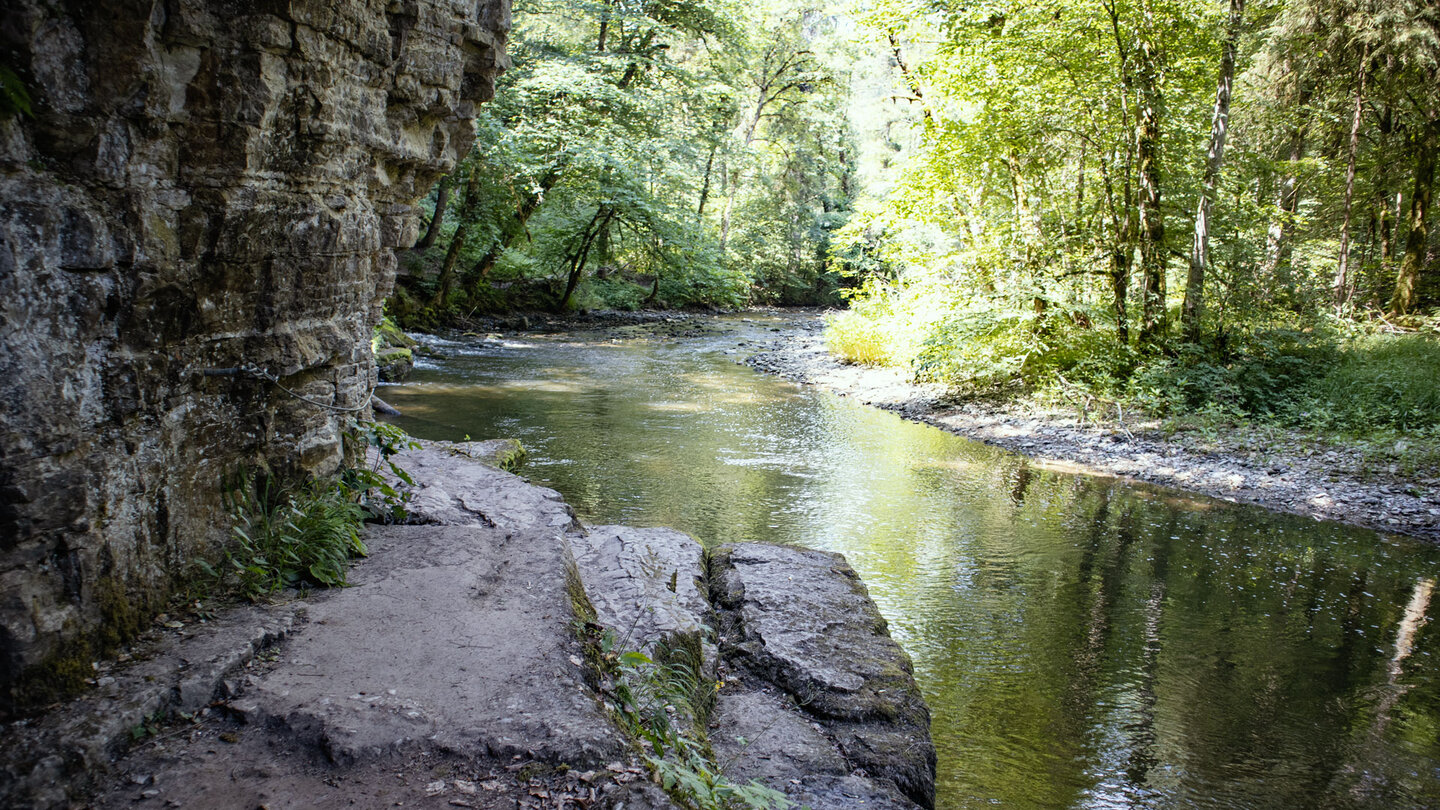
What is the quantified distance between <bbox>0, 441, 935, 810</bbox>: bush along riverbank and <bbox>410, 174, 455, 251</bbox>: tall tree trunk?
637 inches

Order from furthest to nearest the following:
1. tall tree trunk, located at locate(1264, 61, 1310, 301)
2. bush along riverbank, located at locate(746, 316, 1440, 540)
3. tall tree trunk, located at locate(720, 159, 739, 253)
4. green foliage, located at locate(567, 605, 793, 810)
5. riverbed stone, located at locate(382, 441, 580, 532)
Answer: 1. tall tree trunk, located at locate(720, 159, 739, 253)
2. tall tree trunk, located at locate(1264, 61, 1310, 301)
3. bush along riverbank, located at locate(746, 316, 1440, 540)
4. riverbed stone, located at locate(382, 441, 580, 532)
5. green foliage, located at locate(567, 605, 793, 810)

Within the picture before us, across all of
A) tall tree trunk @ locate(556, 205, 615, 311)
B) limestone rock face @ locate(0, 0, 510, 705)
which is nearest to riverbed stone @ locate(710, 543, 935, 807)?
limestone rock face @ locate(0, 0, 510, 705)

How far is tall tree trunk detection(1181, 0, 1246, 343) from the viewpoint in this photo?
11102 mm

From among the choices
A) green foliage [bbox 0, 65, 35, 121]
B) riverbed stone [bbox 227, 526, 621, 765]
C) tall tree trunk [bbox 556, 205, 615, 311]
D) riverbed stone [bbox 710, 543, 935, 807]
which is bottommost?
riverbed stone [bbox 710, 543, 935, 807]

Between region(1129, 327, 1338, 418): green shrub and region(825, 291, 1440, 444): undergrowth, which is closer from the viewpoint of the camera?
region(825, 291, 1440, 444): undergrowth

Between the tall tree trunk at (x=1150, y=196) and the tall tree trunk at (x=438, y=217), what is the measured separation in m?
14.9

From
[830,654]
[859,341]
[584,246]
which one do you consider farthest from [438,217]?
[830,654]

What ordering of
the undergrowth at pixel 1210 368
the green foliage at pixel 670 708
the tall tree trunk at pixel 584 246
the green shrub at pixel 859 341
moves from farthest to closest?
the tall tree trunk at pixel 584 246 → the green shrub at pixel 859 341 → the undergrowth at pixel 1210 368 → the green foliage at pixel 670 708

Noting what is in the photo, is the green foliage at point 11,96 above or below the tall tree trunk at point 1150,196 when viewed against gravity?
below

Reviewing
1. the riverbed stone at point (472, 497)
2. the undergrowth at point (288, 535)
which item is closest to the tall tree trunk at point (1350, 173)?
the riverbed stone at point (472, 497)

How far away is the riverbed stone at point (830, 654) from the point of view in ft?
13.1

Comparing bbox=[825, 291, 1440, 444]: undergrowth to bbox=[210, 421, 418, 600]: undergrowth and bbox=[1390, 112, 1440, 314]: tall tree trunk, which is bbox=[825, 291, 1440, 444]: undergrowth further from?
bbox=[210, 421, 418, 600]: undergrowth

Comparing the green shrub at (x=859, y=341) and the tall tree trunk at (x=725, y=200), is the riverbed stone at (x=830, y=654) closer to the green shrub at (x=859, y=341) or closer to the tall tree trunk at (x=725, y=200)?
the green shrub at (x=859, y=341)

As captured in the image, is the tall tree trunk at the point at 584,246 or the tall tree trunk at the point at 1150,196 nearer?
the tall tree trunk at the point at 1150,196
